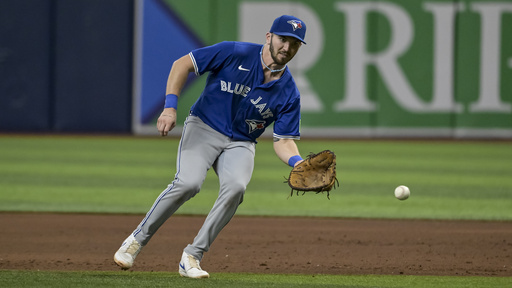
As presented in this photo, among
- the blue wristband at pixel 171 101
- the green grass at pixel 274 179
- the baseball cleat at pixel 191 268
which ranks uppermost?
the blue wristband at pixel 171 101

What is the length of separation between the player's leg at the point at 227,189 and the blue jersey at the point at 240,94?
0.13m

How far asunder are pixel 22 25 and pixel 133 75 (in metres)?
2.76

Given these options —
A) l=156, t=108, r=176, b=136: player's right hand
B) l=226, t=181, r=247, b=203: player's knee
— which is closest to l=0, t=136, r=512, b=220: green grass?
l=226, t=181, r=247, b=203: player's knee

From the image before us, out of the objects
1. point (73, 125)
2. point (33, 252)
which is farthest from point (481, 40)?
point (33, 252)

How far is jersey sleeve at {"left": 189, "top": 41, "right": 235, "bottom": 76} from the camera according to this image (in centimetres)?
560

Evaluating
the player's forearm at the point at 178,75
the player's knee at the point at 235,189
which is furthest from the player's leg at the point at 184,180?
the player's forearm at the point at 178,75

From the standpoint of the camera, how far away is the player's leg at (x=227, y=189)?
5.56m

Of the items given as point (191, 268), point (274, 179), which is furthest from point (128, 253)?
point (274, 179)

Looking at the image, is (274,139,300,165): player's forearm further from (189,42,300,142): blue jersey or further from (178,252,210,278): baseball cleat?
(178,252,210,278): baseball cleat

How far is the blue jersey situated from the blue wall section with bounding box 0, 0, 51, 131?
15.1m

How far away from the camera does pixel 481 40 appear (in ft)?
66.9

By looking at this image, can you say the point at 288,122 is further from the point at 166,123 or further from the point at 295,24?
the point at 166,123

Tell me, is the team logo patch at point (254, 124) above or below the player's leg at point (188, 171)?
above

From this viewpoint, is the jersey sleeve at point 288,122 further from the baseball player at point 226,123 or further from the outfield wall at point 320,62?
the outfield wall at point 320,62
